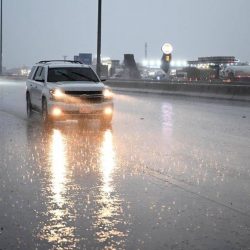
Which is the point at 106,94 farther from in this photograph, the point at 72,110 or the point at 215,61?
the point at 215,61

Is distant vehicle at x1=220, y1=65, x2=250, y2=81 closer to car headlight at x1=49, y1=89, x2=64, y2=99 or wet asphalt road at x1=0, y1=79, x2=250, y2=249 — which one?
car headlight at x1=49, y1=89, x2=64, y2=99

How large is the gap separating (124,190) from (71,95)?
27.1ft

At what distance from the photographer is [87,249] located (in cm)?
464

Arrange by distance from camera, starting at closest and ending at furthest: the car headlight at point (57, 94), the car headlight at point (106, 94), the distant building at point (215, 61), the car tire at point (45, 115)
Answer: the car headlight at point (57, 94) < the car tire at point (45, 115) < the car headlight at point (106, 94) < the distant building at point (215, 61)

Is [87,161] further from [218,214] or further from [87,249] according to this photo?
[87,249]

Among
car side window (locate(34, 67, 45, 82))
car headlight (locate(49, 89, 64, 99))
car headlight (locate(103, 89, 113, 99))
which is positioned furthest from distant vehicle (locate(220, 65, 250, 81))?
car headlight (locate(49, 89, 64, 99))

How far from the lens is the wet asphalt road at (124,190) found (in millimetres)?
5008

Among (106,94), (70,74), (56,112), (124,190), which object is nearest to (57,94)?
(56,112)

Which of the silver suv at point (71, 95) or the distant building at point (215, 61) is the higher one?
the distant building at point (215, 61)

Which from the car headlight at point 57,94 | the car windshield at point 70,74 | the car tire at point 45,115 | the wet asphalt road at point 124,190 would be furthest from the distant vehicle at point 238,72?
the wet asphalt road at point 124,190

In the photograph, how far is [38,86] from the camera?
54.5ft

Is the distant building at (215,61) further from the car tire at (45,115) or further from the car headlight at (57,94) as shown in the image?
the car headlight at (57,94)

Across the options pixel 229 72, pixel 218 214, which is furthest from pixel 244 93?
pixel 229 72

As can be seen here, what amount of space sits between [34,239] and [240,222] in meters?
2.03
